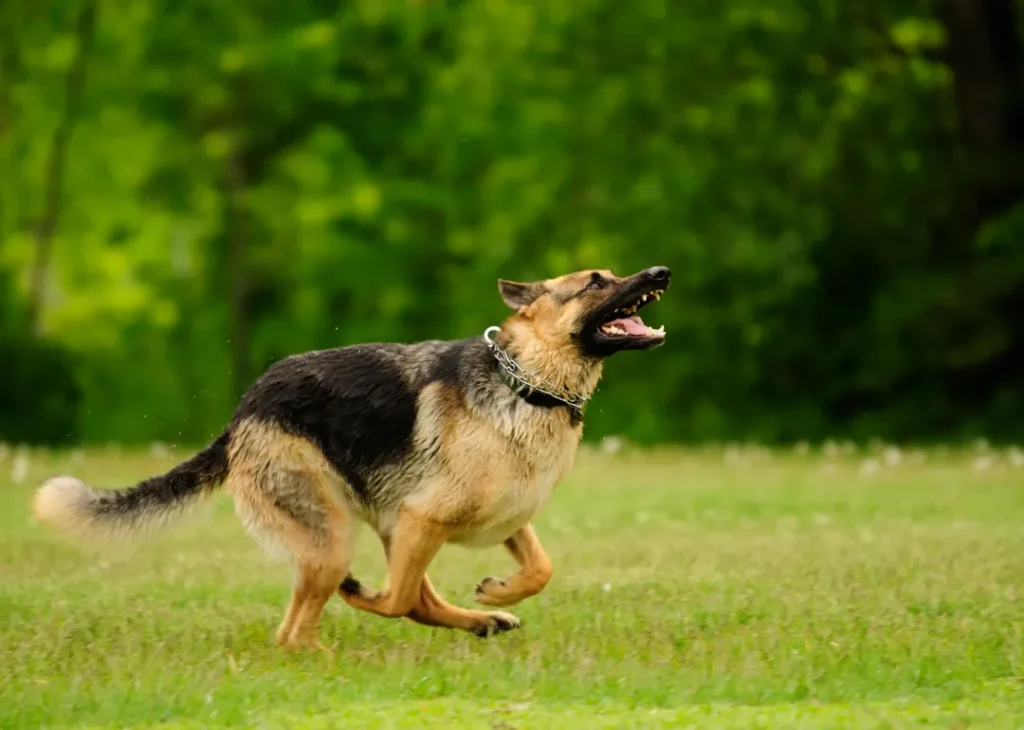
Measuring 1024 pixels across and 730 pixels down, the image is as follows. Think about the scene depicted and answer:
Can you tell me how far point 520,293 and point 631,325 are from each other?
25.1 inches

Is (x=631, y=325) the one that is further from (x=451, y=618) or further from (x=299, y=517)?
(x=299, y=517)

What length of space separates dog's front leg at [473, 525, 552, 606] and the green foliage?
17482mm

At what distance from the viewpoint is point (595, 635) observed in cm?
895

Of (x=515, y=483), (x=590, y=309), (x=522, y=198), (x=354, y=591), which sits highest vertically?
(x=522, y=198)

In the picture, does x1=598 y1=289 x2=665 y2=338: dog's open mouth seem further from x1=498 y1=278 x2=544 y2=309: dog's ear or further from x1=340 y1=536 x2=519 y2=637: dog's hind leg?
x1=340 y1=536 x2=519 y2=637: dog's hind leg

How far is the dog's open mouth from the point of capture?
8828 millimetres

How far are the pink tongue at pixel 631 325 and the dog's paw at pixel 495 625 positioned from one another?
176cm

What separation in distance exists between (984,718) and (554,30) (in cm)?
2465

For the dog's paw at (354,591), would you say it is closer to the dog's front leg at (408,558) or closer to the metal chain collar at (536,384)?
the dog's front leg at (408,558)

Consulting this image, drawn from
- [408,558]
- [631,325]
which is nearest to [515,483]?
[408,558]

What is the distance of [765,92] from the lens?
1117 inches

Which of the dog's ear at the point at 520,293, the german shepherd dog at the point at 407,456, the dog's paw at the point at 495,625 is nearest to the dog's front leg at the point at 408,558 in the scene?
the german shepherd dog at the point at 407,456

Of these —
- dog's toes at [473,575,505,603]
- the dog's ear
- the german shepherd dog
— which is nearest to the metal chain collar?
the german shepherd dog

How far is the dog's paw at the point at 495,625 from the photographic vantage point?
9.12 metres
